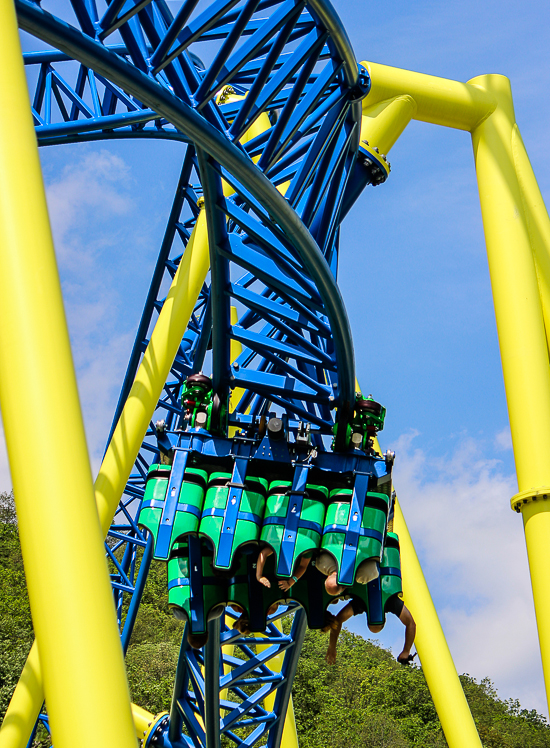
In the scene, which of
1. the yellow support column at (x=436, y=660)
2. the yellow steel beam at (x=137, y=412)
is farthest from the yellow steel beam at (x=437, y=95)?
the yellow support column at (x=436, y=660)

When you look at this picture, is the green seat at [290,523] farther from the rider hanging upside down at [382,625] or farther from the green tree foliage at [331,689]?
the green tree foliage at [331,689]

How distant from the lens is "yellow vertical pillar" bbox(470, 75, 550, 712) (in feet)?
26.9

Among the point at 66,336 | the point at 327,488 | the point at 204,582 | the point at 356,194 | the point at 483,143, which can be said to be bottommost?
the point at 66,336

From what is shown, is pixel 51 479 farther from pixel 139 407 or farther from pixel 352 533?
pixel 139 407

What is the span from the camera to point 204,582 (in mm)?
6852

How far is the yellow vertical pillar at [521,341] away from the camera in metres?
8.20

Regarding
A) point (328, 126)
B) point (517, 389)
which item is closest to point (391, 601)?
point (517, 389)

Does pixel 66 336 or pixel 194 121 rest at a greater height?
pixel 194 121

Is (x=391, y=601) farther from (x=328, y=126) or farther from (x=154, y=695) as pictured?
(x=154, y=695)

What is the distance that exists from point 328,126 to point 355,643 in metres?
33.4

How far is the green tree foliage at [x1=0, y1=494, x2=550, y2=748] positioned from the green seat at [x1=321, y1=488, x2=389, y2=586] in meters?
18.9

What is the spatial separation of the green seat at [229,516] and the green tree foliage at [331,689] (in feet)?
61.0

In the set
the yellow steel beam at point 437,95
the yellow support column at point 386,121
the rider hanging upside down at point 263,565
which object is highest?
the yellow steel beam at point 437,95

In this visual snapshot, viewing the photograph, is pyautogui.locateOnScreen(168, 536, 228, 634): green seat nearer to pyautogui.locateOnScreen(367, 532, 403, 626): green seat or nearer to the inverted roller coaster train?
the inverted roller coaster train
